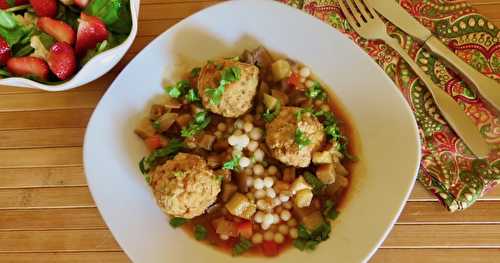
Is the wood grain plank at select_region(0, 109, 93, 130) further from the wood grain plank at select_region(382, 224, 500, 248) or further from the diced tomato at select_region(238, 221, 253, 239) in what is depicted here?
the wood grain plank at select_region(382, 224, 500, 248)

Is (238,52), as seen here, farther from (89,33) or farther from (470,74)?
(470,74)

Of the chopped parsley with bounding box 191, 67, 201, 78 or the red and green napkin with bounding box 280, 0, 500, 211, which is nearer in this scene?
the red and green napkin with bounding box 280, 0, 500, 211

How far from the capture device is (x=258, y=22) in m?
2.03

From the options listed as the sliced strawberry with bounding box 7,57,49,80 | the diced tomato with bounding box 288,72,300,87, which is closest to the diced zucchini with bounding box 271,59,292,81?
the diced tomato with bounding box 288,72,300,87

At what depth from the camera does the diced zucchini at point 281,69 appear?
197 cm

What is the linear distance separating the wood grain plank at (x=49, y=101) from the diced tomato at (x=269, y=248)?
39.8 inches

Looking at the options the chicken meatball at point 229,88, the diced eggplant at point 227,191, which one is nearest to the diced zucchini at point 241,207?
the diced eggplant at point 227,191

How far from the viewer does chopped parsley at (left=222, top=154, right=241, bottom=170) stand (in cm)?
185

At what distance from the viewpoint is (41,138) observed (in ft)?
6.93

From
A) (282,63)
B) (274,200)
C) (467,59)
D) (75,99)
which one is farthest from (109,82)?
(467,59)

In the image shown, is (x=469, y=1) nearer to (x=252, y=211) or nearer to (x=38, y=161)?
(x=252, y=211)

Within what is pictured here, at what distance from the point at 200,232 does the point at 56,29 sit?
3.30ft

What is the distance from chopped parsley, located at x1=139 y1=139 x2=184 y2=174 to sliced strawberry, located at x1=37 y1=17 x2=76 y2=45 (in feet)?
1.87

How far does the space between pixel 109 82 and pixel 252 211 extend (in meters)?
0.90
